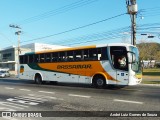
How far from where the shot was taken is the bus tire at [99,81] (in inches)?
746

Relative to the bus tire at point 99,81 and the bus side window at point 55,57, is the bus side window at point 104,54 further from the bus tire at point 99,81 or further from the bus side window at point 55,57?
the bus side window at point 55,57

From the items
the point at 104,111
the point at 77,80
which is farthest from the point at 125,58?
the point at 104,111

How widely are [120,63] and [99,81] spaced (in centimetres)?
213

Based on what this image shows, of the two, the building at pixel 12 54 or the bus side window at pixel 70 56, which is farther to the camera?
the building at pixel 12 54

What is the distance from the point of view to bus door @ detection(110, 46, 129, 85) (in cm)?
1780

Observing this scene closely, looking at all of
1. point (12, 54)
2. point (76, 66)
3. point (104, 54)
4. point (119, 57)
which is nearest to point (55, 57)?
point (76, 66)

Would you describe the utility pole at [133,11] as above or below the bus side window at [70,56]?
above

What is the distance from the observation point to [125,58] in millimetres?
17922

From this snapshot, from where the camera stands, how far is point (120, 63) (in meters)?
18.2

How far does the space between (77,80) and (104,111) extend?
11.1 metres

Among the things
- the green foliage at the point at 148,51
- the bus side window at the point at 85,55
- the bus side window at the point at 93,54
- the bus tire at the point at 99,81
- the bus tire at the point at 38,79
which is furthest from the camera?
the green foliage at the point at 148,51

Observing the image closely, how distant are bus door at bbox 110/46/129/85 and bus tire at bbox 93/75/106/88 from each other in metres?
1.25

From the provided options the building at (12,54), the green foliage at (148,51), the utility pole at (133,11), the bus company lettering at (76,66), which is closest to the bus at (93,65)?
the bus company lettering at (76,66)

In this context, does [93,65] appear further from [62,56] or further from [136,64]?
[62,56]
